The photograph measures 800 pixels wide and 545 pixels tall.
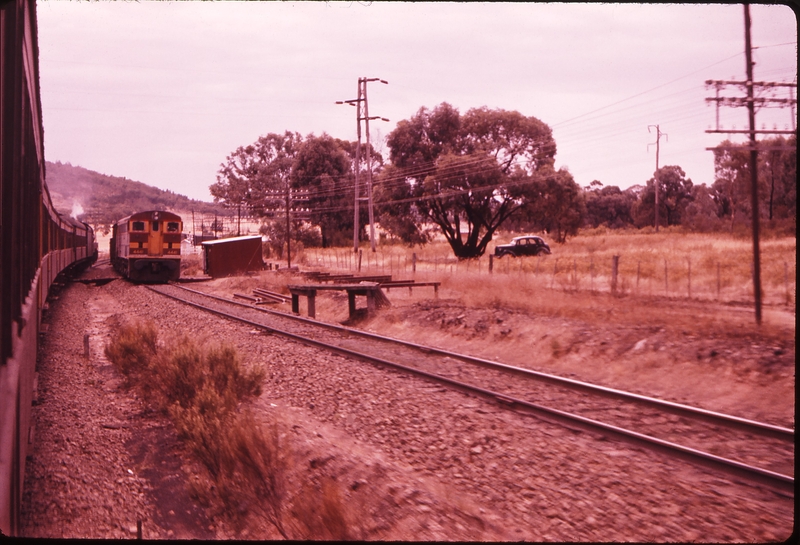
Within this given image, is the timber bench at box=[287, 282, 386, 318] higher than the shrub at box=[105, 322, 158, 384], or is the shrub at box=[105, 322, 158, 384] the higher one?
the timber bench at box=[287, 282, 386, 318]

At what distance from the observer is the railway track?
5.66m

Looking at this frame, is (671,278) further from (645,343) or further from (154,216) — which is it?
(154,216)

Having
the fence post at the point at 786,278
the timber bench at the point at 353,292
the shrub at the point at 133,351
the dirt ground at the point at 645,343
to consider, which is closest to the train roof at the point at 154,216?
the timber bench at the point at 353,292

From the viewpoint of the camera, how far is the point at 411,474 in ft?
18.0

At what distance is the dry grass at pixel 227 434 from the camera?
4.41m

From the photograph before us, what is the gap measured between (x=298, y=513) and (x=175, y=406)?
369 cm

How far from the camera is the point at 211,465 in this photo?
5.96 m

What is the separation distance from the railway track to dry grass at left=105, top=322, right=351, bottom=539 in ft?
9.29

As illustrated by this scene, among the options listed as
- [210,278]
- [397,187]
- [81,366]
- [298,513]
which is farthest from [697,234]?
[298,513]

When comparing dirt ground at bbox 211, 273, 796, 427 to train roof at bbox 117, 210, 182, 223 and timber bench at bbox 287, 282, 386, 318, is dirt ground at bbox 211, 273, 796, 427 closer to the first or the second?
timber bench at bbox 287, 282, 386, 318

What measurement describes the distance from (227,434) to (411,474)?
185 centimetres

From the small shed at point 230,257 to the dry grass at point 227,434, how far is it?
25.9 metres

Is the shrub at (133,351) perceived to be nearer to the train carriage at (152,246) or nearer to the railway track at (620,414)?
the railway track at (620,414)

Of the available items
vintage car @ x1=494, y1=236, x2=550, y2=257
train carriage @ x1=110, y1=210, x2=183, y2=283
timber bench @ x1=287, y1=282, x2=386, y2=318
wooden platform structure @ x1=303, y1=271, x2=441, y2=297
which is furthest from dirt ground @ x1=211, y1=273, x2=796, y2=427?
vintage car @ x1=494, y1=236, x2=550, y2=257
